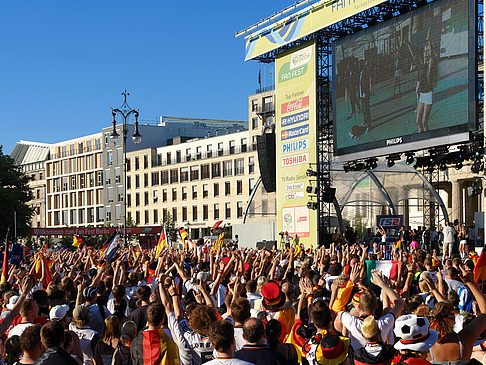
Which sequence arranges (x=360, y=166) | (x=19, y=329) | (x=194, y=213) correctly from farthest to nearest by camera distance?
(x=194, y=213) < (x=360, y=166) < (x=19, y=329)

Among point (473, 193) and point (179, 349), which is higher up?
point (473, 193)

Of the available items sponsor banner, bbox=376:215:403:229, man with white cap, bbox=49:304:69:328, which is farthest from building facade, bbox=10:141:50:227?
man with white cap, bbox=49:304:69:328

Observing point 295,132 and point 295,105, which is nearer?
point 295,132

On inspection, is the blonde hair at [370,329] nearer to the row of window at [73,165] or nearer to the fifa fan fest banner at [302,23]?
the fifa fan fest banner at [302,23]

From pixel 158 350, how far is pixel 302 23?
34.9 metres

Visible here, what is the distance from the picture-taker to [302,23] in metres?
39.9

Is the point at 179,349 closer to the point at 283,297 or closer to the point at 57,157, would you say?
the point at 283,297

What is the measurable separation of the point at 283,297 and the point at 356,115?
2598cm

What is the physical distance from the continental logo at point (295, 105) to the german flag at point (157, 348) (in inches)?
1378

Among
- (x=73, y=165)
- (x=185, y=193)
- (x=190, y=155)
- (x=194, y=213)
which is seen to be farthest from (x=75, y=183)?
(x=194, y=213)

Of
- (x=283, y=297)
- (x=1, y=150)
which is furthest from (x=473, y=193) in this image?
(x=1, y=150)

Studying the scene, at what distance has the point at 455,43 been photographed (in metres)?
27.4

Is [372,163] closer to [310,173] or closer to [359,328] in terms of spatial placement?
[310,173]

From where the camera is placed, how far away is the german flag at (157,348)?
6.59 meters
